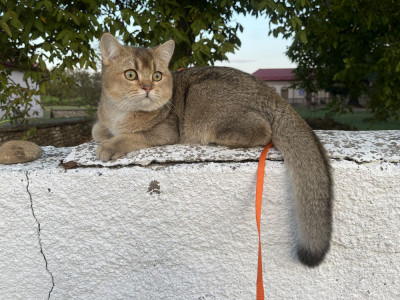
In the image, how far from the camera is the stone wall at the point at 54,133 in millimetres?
9268

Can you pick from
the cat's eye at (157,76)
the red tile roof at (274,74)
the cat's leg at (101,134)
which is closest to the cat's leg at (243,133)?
the cat's eye at (157,76)

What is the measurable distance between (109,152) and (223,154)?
2.08 feet

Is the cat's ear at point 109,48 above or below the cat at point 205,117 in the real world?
above

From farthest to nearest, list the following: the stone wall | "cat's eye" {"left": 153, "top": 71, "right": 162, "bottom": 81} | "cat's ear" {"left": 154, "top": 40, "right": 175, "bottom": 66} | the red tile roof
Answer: the red tile roof, the stone wall, "cat's ear" {"left": 154, "top": 40, "right": 175, "bottom": 66}, "cat's eye" {"left": 153, "top": 71, "right": 162, "bottom": 81}

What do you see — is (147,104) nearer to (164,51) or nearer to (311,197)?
(164,51)

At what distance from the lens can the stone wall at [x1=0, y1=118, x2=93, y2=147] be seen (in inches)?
365

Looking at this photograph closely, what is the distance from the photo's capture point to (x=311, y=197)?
1.66m

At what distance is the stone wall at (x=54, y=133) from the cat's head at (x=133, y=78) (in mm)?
7231

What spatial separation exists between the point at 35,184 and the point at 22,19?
2.83 meters

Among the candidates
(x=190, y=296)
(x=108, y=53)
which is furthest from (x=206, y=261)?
(x=108, y=53)

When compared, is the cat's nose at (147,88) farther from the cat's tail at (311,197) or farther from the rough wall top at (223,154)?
the cat's tail at (311,197)

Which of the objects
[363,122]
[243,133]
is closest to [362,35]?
[243,133]

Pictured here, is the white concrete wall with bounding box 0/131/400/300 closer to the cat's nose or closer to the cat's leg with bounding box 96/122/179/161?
the cat's leg with bounding box 96/122/179/161

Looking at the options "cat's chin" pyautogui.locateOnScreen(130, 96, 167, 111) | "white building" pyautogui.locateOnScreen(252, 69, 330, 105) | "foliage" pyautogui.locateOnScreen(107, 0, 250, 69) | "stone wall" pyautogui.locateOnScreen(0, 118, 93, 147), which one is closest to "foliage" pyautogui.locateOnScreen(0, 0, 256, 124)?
"foliage" pyautogui.locateOnScreen(107, 0, 250, 69)
